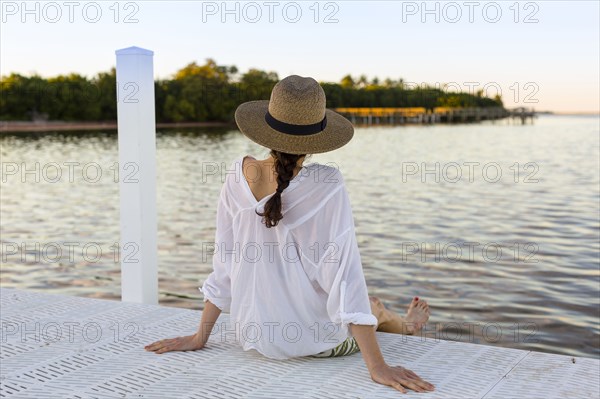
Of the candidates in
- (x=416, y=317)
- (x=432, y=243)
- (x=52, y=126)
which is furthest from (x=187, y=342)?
(x=52, y=126)

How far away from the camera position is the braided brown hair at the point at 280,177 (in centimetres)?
277

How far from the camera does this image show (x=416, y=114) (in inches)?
3361

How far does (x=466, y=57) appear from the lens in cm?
2586

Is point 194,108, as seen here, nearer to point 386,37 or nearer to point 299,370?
point 386,37

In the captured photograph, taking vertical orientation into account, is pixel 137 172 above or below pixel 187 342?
above

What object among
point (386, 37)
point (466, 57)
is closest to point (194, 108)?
point (386, 37)

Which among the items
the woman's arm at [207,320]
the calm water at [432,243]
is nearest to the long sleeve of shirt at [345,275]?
the woman's arm at [207,320]

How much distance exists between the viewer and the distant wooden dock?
82438 mm

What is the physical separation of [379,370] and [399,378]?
83 millimetres

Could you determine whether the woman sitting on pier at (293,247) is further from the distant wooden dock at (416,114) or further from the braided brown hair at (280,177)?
the distant wooden dock at (416,114)

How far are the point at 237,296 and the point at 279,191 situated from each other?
561mm

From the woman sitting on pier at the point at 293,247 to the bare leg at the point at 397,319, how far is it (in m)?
0.35

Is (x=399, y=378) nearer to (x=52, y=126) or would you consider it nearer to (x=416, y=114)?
(x=52, y=126)

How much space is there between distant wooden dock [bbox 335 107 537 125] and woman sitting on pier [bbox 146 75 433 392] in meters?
77.5
